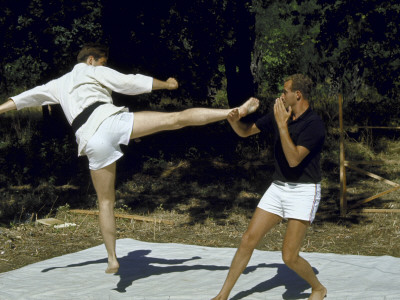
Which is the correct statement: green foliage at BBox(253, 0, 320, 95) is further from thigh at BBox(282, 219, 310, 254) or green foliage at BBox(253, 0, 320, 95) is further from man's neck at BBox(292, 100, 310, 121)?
thigh at BBox(282, 219, 310, 254)

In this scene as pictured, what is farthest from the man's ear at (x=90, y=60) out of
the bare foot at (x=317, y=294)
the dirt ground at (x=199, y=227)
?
the dirt ground at (x=199, y=227)

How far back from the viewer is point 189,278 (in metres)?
5.71

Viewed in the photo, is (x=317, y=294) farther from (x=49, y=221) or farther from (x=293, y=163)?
(x=49, y=221)

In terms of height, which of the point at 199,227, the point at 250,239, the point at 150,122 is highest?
the point at 150,122

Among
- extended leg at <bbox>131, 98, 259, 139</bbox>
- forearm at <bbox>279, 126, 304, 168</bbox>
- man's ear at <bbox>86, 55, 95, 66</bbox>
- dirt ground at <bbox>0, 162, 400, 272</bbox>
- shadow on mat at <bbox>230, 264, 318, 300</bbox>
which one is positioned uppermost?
man's ear at <bbox>86, 55, 95, 66</bbox>

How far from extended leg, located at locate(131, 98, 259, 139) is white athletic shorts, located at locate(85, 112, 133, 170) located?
7 centimetres

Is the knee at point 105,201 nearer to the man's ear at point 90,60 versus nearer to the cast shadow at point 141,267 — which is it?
the cast shadow at point 141,267

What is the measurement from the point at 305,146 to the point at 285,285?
5.29 ft

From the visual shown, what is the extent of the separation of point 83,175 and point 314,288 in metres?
9.62

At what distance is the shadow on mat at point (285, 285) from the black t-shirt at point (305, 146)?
3.62 ft

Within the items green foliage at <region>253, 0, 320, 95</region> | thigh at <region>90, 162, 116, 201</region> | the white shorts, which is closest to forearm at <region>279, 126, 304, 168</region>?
the white shorts

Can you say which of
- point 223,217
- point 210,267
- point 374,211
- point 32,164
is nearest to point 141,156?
point 32,164

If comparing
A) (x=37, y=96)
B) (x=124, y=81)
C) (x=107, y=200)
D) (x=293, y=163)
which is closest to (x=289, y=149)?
(x=293, y=163)

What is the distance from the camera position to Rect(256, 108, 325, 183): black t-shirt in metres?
4.32
